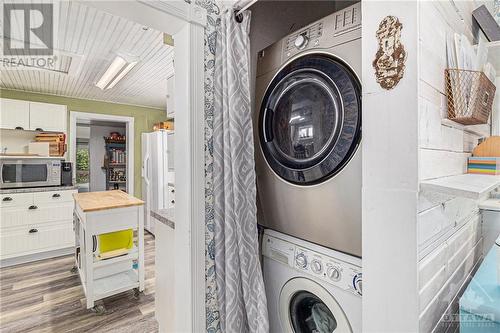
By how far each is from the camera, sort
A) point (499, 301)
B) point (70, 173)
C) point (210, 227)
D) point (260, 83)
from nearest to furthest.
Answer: point (499, 301)
point (210, 227)
point (260, 83)
point (70, 173)

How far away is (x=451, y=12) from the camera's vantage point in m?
0.99

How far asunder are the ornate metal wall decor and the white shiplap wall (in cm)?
6

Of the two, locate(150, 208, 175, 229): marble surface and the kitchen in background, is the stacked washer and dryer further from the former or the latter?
the kitchen in background

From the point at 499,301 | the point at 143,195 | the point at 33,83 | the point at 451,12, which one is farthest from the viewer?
the point at 143,195

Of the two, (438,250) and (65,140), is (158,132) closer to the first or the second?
(65,140)

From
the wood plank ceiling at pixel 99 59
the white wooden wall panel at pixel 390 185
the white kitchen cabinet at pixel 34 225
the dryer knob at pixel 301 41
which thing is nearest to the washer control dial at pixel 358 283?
the white wooden wall panel at pixel 390 185

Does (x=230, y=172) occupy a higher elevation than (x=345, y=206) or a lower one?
higher

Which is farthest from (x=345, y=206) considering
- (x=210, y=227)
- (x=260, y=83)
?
(x=260, y=83)

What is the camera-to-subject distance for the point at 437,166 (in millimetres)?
861

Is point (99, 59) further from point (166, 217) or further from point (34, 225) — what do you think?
point (34, 225)

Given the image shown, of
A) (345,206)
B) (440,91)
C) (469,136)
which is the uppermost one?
(440,91)

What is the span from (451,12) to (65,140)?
4.83 m

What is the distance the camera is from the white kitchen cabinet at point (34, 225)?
10.8 ft

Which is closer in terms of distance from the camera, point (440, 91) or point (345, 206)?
point (440, 91)
